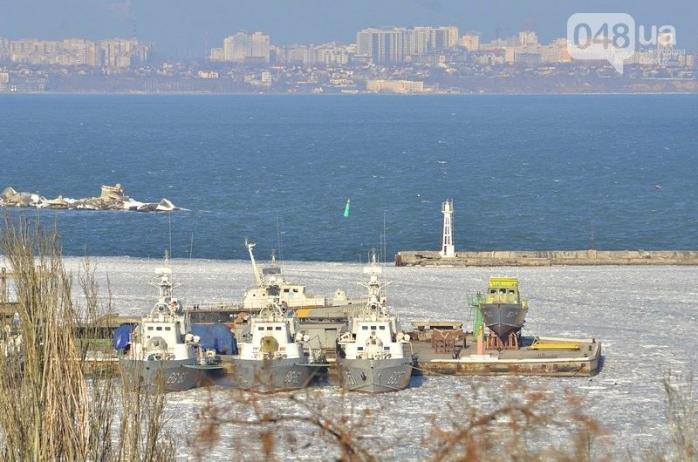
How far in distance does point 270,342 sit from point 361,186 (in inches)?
2560

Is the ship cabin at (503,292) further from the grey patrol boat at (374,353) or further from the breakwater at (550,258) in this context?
the breakwater at (550,258)

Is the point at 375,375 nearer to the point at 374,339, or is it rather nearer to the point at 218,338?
the point at 374,339

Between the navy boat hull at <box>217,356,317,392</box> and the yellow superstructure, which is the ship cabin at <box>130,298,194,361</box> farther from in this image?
the yellow superstructure

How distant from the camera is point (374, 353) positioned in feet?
117

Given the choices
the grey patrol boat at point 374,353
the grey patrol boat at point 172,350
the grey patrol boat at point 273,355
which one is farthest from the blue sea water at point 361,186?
the grey patrol boat at point 374,353

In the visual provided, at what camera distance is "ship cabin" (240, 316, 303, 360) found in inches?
1416

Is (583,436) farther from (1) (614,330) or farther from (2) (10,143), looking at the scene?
(2) (10,143)

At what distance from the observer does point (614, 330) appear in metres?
42.4

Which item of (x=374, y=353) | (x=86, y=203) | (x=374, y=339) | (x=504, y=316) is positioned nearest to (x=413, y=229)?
(x=86, y=203)

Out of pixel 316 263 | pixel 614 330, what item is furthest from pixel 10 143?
pixel 614 330

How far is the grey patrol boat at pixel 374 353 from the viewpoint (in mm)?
34969

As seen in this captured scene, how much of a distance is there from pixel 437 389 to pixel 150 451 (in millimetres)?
17374

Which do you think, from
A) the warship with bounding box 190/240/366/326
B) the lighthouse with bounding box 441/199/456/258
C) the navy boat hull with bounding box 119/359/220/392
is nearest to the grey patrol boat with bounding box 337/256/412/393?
the navy boat hull with bounding box 119/359/220/392

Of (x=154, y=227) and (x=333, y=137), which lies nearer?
(x=154, y=227)
